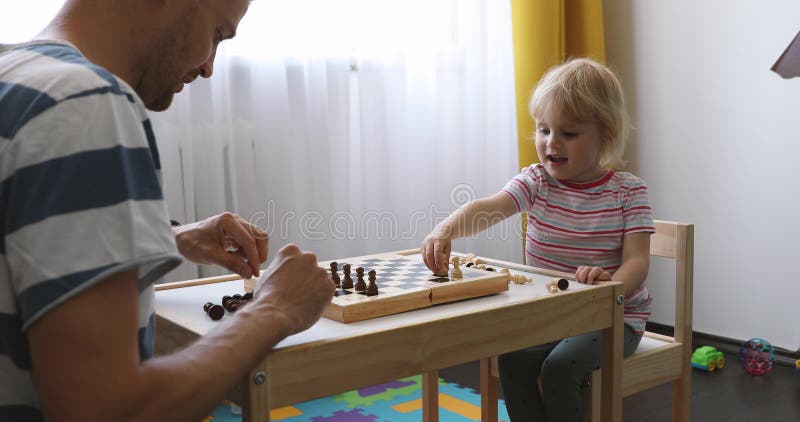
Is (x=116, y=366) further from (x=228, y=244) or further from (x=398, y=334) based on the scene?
(x=228, y=244)

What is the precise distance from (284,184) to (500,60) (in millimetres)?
1143

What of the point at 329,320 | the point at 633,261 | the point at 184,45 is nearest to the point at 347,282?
the point at 329,320

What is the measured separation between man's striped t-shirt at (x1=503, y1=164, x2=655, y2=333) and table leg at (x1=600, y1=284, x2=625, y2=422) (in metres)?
0.37

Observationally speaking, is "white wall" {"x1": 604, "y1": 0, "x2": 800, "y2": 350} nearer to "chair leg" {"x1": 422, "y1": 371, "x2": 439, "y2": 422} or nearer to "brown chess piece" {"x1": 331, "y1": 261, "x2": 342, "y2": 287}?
"chair leg" {"x1": 422, "y1": 371, "x2": 439, "y2": 422}

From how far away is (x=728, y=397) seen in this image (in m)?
2.50

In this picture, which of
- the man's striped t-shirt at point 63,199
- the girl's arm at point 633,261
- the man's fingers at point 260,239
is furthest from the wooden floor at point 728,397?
the man's striped t-shirt at point 63,199

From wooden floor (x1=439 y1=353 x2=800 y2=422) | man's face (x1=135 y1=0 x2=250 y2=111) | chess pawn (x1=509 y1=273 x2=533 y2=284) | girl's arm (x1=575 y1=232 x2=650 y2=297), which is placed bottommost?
wooden floor (x1=439 y1=353 x2=800 y2=422)

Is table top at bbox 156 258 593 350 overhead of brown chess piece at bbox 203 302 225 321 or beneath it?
beneath

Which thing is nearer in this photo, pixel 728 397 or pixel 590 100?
pixel 590 100

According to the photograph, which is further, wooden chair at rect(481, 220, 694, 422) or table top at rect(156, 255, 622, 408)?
wooden chair at rect(481, 220, 694, 422)

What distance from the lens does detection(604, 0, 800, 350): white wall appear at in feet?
9.11

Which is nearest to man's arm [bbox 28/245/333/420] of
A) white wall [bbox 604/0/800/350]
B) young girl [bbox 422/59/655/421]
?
young girl [bbox 422/59/655/421]

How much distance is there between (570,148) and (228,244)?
0.94 m

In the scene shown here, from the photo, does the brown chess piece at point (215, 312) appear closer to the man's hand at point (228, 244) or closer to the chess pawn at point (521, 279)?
the man's hand at point (228, 244)
